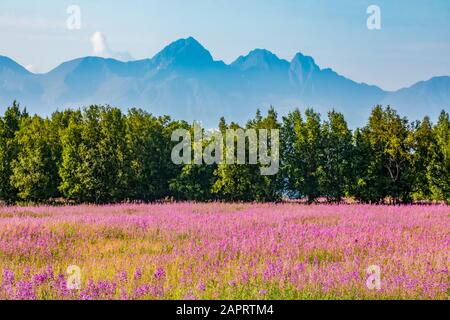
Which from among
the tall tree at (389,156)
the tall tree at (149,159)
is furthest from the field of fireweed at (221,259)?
the tall tree at (149,159)

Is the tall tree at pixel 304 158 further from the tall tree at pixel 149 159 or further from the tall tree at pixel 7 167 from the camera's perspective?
the tall tree at pixel 7 167

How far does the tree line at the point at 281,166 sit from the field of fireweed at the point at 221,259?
18.6 metres

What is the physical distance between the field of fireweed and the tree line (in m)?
18.6

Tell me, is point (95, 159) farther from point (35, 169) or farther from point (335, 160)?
point (335, 160)

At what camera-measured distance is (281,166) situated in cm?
3384

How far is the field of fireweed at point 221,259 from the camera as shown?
662cm

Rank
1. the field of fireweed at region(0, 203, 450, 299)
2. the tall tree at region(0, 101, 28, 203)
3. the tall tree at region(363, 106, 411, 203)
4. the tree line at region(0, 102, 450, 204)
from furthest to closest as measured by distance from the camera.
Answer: the tall tree at region(0, 101, 28, 203) → the tall tree at region(363, 106, 411, 203) → the tree line at region(0, 102, 450, 204) → the field of fireweed at region(0, 203, 450, 299)

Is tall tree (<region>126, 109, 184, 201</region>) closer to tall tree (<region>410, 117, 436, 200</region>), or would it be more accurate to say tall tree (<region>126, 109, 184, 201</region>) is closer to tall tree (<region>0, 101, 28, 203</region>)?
tall tree (<region>0, 101, 28, 203</region>)

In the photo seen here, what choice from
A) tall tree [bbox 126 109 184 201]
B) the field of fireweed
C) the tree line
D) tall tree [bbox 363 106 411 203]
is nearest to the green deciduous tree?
the tree line

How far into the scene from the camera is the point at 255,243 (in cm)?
1037

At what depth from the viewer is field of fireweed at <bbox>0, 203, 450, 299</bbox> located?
6.62 m

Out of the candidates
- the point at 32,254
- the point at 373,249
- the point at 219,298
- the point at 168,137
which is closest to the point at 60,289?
the point at 219,298
